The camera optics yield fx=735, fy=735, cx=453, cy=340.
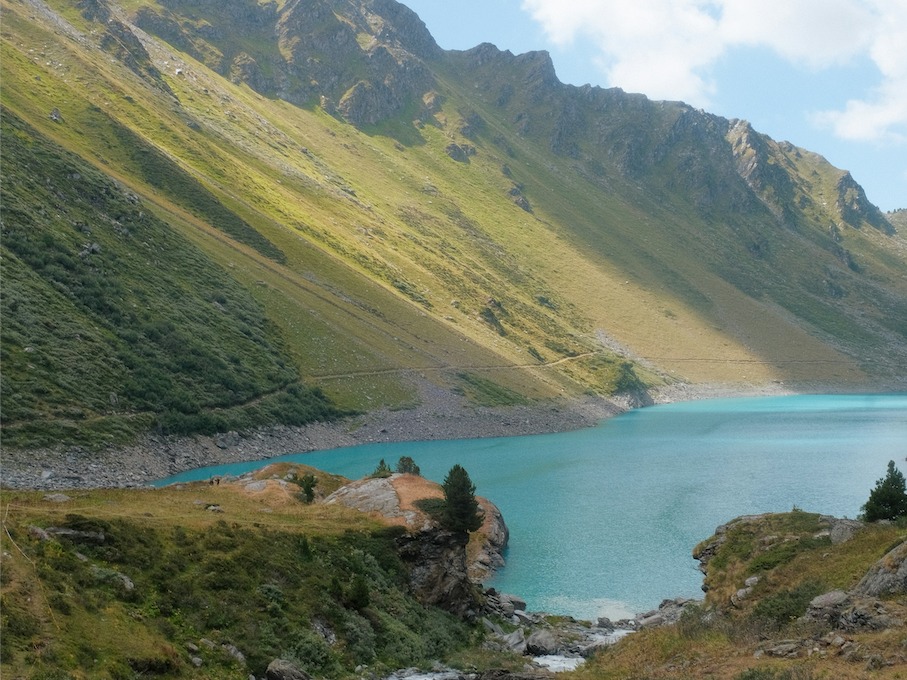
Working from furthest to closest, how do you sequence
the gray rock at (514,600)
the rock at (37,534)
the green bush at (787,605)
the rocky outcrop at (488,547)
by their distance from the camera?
the rocky outcrop at (488,547) < the gray rock at (514,600) < the green bush at (787,605) < the rock at (37,534)

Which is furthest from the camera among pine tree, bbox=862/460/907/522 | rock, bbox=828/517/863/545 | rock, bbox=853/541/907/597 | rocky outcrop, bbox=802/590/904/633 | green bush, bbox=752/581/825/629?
pine tree, bbox=862/460/907/522

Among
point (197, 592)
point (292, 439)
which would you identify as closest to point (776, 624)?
point (197, 592)

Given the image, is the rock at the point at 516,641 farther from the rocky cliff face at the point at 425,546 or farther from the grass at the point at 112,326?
the grass at the point at 112,326

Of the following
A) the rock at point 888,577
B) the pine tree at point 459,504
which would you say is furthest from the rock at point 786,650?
the pine tree at point 459,504

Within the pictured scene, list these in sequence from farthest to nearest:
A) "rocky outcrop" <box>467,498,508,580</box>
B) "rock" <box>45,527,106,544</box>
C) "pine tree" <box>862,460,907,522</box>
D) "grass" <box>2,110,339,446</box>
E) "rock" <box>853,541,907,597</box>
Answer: "grass" <box>2,110,339,446</box>
"rocky outcrop" <box>467,498,508,580</box>
"pine tree" <box>862,460,907,522</box>
"rock" <box>45,527,106,544</box>
"rock" <box>853,541,907,597</box>

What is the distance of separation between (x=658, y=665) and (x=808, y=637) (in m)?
5.37

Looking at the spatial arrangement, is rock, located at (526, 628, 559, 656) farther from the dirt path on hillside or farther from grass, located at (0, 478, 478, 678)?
the dirt path on hillside

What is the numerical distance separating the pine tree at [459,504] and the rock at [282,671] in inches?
619

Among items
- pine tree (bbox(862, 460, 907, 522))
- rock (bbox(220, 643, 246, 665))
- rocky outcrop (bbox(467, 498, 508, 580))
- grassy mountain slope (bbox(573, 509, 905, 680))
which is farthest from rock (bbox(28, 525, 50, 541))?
pine tree (bbox(862, 460, 907, 522))

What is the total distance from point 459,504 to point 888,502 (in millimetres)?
22892

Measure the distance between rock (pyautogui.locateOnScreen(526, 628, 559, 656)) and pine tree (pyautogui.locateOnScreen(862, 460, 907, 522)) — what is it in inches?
721

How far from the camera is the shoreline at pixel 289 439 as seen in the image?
219ft

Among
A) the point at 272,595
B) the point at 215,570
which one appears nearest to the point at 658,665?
the point at 272,595

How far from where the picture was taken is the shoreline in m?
66.7
